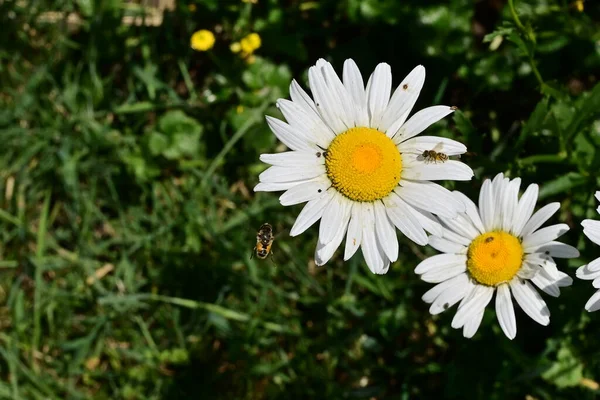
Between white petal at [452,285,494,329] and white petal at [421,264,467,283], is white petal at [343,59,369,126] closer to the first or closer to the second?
white petal at [421,264,467,283]

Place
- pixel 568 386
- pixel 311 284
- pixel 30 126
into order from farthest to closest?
pixel 30 126, pixel 311 284, pixel 568 386

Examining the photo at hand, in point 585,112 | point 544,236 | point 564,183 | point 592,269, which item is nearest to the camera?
point 592,269

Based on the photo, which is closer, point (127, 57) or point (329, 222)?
point (329, 222)

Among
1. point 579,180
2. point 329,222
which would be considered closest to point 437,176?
point 329,222

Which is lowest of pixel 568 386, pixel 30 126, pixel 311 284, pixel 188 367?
pixel 188 367

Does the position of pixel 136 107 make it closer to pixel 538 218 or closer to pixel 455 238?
pixel 455 238

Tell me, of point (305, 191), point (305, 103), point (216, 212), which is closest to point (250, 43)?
point (216, 212)

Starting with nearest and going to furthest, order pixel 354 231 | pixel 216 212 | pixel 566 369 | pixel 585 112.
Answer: pixel 354 231 < pixel 585 112 < pixel 566 369 < pixel 216 212

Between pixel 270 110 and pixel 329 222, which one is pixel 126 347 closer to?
pixel 270 110
